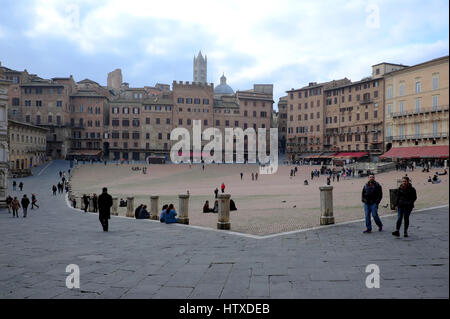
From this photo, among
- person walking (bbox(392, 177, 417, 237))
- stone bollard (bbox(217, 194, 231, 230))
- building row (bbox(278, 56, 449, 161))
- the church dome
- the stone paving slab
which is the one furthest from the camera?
the church dome

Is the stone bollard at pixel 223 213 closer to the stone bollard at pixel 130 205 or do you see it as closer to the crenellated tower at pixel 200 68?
the stone bollard at pixel 130 205

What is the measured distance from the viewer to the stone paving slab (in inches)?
184

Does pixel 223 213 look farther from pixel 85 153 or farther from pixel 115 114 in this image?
pixel 115 114

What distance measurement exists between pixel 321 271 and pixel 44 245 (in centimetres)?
661

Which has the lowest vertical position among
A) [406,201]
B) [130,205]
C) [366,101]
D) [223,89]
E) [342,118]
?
[130,205]

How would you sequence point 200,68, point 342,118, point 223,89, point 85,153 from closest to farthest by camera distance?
point 342,118
point 85,153
point 223,89
point 200,68

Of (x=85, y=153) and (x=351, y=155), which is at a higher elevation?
(x=85, y=153)

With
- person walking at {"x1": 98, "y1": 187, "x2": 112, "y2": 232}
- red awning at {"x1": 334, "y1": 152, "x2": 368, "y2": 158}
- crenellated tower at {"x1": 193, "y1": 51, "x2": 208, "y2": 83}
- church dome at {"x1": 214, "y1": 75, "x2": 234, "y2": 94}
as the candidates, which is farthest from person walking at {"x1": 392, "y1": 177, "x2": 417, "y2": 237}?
→ crenellated tower at {"x1": 193, "y1": 51, "x2": 208, "y2": 83}

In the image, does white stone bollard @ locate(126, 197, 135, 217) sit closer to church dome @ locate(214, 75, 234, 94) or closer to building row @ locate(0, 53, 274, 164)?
building row @ locate(0, 53, 274, 164)

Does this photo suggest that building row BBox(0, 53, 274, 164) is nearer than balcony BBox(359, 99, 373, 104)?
No

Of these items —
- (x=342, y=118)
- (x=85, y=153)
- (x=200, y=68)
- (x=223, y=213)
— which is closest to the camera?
(x=223, y=213)

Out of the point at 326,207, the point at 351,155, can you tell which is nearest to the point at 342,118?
the point at 351,155

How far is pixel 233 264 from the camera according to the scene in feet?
20.1

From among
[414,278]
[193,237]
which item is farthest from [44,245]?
[414,278]
